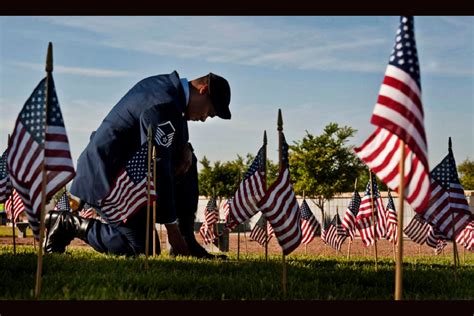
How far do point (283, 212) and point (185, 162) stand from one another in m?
3.94

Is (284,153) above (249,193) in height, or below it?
above

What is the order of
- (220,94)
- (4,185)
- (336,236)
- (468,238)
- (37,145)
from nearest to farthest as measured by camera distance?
(37,145) < (220,94) < (4,185) < (468,238) < (336,236)

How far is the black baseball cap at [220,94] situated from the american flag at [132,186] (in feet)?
4.24

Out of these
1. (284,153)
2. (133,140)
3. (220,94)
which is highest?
(220,94)

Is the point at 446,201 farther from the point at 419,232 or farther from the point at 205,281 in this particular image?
the point at 419,232

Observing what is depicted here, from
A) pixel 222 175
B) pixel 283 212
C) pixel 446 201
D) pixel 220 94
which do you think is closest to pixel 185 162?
pixel 220 94

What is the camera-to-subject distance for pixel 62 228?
11109 mm

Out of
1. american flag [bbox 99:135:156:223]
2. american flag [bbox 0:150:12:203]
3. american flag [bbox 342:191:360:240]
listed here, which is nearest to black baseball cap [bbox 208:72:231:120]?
american flag [bbox 99:135:156:223]

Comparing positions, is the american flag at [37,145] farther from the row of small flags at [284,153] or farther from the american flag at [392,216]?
the american flag at [392,216]

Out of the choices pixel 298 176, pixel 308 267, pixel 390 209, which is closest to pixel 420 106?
pixel 308 267

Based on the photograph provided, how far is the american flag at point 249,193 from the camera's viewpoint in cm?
1074

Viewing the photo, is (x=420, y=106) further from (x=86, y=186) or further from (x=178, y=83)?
(x=86, y=186)

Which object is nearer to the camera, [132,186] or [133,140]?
[132,186]

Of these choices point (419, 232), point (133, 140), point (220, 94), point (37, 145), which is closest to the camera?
point (37, 145)
